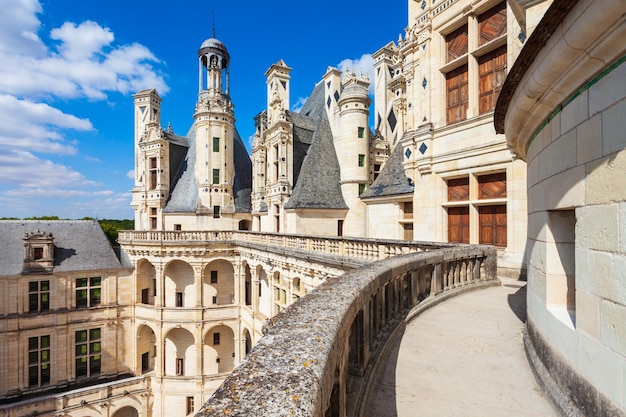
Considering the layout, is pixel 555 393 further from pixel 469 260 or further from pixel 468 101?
pixel 468 101

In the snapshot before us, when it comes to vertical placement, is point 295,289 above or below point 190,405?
above

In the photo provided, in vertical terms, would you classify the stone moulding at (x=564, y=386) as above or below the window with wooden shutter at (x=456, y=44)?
below

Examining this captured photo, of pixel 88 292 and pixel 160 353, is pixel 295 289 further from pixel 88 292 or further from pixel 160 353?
pixel 88 292

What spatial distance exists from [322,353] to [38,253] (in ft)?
92.4

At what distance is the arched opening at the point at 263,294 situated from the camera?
2144cm

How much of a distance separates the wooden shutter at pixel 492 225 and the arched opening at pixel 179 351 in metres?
23.3

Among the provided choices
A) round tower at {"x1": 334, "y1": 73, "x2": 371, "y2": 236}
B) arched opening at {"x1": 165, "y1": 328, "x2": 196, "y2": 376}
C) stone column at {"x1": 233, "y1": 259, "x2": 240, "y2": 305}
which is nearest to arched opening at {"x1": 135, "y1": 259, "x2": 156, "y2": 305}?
arched opening at {"x1": 165, "y1": 328, "x2": 196, "y2": 376}

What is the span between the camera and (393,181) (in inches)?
667

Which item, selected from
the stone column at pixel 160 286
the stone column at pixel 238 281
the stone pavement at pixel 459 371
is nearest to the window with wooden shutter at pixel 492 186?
the stone pavement at pixel 459 371

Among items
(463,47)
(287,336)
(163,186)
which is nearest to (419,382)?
(287,336)

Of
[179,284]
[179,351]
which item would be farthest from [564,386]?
[179,351]

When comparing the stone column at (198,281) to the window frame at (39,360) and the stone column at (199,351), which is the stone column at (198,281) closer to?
the stone column at (199,351)

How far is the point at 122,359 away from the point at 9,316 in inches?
304

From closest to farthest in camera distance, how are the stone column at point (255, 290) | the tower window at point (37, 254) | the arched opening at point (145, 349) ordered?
the tower window at point (37, 254)
the stone column at point (255, 290)
the arched opening at point (145, 349)
